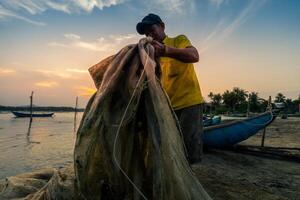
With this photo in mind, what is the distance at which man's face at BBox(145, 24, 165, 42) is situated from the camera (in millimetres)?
3107

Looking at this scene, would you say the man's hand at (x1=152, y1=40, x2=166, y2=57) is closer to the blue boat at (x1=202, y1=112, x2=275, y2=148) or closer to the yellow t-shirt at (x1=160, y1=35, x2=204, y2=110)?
the yellow t-shirt at (x1=160, y1=35, x2=204, y2=110)

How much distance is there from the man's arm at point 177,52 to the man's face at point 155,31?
56 centimetres

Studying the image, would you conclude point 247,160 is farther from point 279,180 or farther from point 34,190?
point 34,190

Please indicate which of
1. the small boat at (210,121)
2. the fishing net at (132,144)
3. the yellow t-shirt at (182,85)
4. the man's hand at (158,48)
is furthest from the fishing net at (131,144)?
the small boat at (210,121)

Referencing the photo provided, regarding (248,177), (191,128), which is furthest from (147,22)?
(248,177)

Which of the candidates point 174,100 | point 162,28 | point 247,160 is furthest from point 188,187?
point 247,160

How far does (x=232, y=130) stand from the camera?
9.92 metres

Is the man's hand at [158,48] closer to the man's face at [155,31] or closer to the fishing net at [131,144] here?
the fishing net at [131,144]

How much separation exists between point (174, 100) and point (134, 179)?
58.3 inches

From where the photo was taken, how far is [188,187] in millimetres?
1886

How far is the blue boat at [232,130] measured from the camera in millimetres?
9828

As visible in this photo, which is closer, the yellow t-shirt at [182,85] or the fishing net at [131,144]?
the fishing net at [131,144]

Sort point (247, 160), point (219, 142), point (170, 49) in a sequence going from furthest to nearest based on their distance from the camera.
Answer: point (219, 142) → point (247, 160) → point (170, 49)

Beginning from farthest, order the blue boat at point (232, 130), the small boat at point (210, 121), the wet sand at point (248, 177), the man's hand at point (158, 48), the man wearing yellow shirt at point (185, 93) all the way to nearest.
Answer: the small boat at point (210, 121), the blue boat at point (232, 130), the wet sand at point (248, 177), the man wearing yellow shirt at point (185, 93), the man's hand at point (158, 48)
